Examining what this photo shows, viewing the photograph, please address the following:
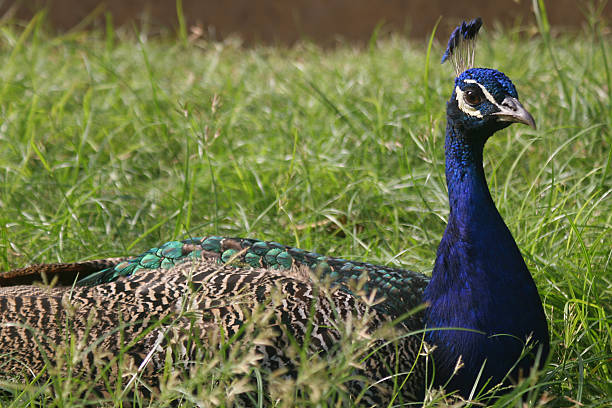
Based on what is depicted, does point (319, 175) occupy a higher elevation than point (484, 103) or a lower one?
lower

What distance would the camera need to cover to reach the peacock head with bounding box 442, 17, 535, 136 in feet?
6.04

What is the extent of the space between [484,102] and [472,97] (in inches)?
1.5

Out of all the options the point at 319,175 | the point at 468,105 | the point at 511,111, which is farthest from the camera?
the point at 319,175

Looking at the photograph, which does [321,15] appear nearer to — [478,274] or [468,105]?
[468,105]

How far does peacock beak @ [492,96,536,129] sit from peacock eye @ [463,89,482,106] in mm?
65

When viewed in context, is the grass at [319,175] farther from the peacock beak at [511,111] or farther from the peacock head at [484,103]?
the peacock beak at [511,111]

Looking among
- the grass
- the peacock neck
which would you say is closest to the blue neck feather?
the peacock neck

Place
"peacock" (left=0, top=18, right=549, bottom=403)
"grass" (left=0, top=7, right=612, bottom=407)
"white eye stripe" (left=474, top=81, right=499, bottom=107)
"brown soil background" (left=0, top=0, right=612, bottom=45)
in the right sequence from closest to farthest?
"peacock" (left=0, top=18, right=549, bottom=403), "white eye stripe" (left=474, top=81, right=499, bottom=107), "grass" (left=0, top=7, right=612, bottom=407), "brown soil background" (left=0, top=0, right=612, bottom=45)

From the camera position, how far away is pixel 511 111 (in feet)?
5.99

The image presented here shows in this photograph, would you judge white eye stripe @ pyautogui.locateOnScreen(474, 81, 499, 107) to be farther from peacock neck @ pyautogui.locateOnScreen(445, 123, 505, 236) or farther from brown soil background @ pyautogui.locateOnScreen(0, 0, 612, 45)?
brown soil background @ pyautogui.locateOnScreen(0, 0, 612, 45)

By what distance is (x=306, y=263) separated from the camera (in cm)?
205

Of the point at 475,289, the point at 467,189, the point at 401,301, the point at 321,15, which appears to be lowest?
the point at 401,301

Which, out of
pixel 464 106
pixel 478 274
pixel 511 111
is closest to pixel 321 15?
pixel 464 106

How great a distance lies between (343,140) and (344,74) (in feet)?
4.05
